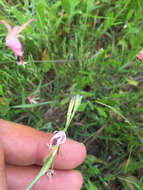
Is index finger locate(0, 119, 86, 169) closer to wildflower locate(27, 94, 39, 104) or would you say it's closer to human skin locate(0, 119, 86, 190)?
human skin locate(0, 119, 86, 190)

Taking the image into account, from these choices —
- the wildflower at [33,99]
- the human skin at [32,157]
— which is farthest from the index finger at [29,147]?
the wildflower at [33,99]

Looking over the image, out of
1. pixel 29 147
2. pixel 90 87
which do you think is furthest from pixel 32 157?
pixel 90 87

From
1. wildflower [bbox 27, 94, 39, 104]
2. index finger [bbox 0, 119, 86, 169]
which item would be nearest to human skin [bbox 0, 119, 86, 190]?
index finger [bbox 0, 119, 86, 169]

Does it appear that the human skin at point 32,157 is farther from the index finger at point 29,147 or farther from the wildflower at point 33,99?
the wildflower at point 33,99

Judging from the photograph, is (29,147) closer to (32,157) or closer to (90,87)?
(32,157)

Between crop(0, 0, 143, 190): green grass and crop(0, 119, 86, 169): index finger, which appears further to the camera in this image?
crop(0, 0, 143, 190): green grass

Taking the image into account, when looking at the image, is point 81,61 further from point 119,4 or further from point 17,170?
point 17,170
